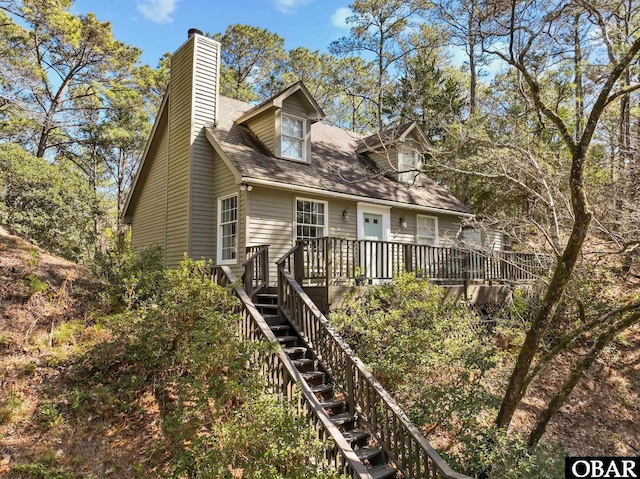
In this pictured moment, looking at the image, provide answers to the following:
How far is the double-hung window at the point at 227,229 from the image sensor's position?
967 cm

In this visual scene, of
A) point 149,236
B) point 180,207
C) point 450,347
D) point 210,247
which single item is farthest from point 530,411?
point 149,236

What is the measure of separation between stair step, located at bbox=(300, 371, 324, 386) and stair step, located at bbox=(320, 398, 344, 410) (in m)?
0.38

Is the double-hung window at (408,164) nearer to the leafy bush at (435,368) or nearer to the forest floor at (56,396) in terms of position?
the leafy bush at (435,368)

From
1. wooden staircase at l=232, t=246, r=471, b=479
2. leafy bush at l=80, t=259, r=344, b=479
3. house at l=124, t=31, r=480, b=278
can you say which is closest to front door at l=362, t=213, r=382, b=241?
house at l=124, t=31, r=480, b=278

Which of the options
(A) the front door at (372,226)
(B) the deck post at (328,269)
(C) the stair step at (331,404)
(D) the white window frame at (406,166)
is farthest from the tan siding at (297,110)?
(C) the stair step at (331,404)

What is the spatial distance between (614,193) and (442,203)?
5.22 metres

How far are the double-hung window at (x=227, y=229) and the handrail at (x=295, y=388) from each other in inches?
111

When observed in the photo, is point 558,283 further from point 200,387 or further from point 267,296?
point 267,296

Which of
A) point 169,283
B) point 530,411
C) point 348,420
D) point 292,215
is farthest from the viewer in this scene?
point 292,215

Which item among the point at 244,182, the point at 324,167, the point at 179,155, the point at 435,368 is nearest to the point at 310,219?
the point at 324,167

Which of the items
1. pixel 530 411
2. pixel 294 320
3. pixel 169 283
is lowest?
pixel 530 411

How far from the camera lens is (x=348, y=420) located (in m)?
5.56

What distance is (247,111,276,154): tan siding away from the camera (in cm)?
1052

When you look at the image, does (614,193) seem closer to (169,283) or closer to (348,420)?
(348,420)
